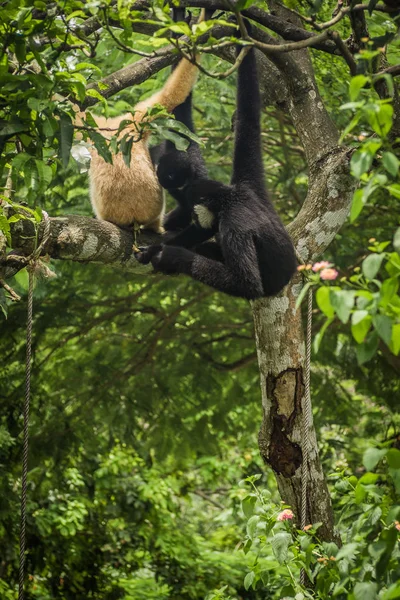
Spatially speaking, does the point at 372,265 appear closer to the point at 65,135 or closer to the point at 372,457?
the point at 372,457

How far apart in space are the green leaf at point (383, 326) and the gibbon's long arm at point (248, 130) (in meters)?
2.33

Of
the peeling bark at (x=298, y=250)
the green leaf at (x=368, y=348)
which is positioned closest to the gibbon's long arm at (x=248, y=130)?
the peeling bark at (x=298, y=250)

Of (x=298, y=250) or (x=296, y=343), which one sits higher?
(x=298, y=250)

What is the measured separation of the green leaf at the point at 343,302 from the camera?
163cm

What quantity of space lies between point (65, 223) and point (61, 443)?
347 cm

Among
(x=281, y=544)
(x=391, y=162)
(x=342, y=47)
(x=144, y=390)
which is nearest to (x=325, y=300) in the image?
(x=391, y=162)

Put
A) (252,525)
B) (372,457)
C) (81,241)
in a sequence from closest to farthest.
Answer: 1. (372,457)
2. (252,525)
3. (81,241)

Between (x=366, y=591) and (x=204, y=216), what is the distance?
267 centimetres

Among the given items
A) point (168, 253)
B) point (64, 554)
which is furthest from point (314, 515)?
point (64, 554)

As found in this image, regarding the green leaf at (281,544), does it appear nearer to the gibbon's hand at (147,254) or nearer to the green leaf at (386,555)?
the green leaf at (386,555)

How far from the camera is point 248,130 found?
150 inches

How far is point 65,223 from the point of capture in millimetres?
3352

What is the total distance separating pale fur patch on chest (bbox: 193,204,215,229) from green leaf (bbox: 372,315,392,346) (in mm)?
2543

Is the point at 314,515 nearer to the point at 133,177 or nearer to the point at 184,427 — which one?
the point at 133,177
